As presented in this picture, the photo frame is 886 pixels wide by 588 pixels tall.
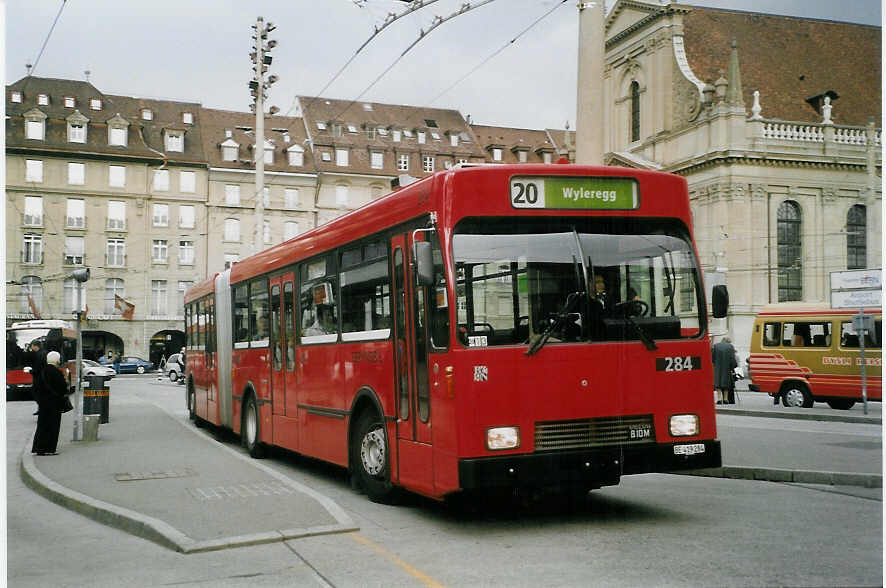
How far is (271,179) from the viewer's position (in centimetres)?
2105

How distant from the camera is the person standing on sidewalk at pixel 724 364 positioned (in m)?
24.2

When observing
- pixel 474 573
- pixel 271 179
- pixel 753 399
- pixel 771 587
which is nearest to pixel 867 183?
pixel 771 587

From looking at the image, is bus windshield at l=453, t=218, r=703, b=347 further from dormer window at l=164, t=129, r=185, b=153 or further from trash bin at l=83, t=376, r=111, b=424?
trash bin at l=83, t=376, r=111, b=424

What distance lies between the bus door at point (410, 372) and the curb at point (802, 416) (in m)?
11.1

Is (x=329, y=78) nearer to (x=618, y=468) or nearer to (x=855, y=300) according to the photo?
(x=618, y=468)

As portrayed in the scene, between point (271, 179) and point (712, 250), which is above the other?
point (271, 179)

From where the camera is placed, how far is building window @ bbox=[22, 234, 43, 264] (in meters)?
9.23

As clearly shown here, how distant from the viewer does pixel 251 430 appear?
14734 millimetres

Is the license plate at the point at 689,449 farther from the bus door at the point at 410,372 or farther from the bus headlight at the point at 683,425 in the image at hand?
the bus door at the point at 410,372

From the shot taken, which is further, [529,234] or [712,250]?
[712,250]

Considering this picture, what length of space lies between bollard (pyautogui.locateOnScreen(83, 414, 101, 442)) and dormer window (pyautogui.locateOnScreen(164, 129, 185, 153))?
5.02 m

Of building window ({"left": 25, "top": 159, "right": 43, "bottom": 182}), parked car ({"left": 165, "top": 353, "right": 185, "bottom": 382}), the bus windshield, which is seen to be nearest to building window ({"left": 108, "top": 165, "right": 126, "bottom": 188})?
building window ({"left": 25, "top": 159, "right": 43, "bottom": 182})

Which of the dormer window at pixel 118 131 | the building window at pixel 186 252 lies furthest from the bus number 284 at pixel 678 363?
the building window at pixel 186 252

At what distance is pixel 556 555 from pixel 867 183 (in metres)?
4.53
